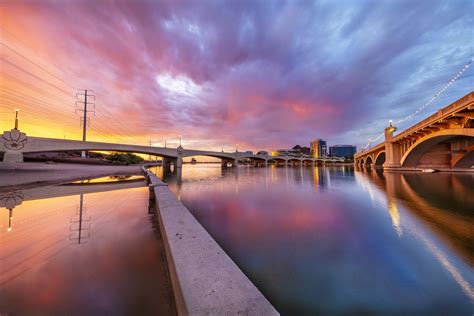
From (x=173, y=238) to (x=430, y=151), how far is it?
4686cm

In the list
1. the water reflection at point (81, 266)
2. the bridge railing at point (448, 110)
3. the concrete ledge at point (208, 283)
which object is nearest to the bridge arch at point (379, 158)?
the bridge railing at point (448, 110)

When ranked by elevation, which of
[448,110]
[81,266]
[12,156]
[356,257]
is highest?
[448,110]

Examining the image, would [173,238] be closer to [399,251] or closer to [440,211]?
[399,251]

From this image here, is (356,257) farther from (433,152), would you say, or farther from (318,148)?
(318,148)

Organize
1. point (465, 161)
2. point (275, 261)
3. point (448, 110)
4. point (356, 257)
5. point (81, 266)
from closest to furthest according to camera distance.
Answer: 1. point (81, 266)
2. point (275, 261)
3. point (356, 257)
4. point (448, 110)
5. point (465, 161)

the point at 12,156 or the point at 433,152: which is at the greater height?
the point at 433,152

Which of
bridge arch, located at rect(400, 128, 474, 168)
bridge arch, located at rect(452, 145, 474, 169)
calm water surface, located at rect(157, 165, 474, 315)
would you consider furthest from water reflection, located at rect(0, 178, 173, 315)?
bridge arch, located at rect(452, 145, 474, 169)

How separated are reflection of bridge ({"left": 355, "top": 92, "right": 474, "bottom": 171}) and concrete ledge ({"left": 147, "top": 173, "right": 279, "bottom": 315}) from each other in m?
28.0

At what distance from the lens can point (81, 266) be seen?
3.18 m

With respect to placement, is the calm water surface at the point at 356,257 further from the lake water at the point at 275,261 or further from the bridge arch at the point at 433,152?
the bridge arch at the point at 433,152

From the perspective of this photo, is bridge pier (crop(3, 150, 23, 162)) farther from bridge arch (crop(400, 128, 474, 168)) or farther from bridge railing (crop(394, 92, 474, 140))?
bridge arch (crop(400, 128, 474, 168))

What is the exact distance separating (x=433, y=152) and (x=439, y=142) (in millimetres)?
3311

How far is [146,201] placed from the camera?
28.4ft

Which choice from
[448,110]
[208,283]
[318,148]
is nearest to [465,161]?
[448,110]
